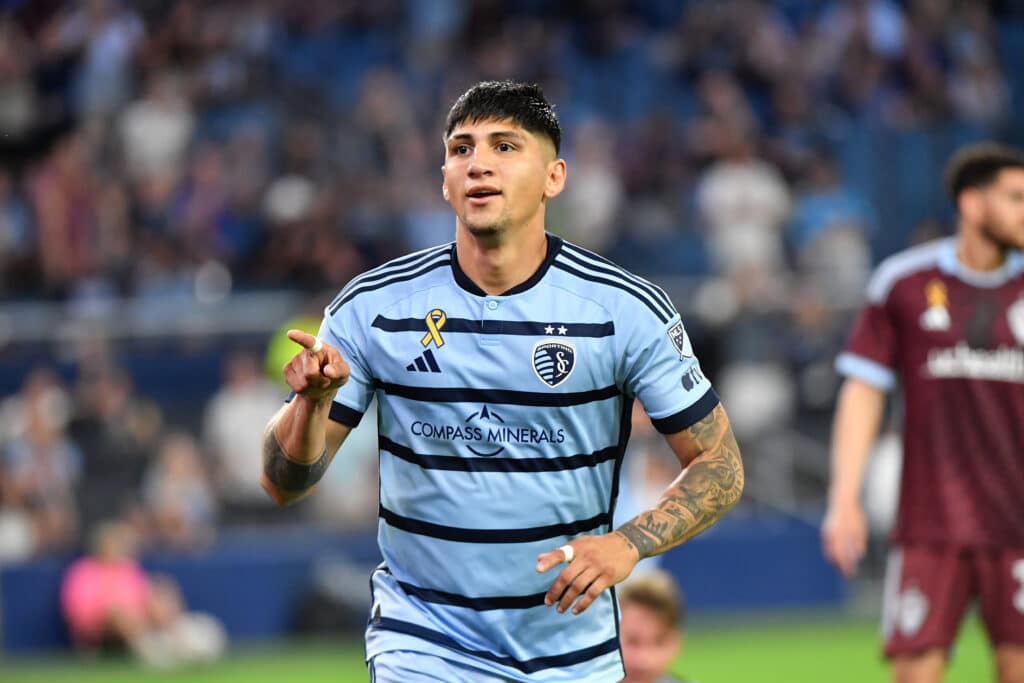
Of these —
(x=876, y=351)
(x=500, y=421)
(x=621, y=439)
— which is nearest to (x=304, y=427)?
(x=500, y=421)

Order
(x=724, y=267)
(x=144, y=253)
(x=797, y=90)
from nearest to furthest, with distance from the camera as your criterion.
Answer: (x=144, y=253)
(x=724, y=267)
(x=797, y=90)

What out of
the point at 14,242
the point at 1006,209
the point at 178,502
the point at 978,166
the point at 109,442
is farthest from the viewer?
the point at 14,242

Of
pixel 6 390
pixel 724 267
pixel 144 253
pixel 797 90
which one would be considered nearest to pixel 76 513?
pixel 6 390

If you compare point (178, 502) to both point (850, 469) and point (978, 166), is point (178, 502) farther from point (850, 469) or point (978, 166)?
point (978, 166)

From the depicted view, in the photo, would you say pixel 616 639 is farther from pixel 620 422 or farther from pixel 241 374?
pixel 241 374

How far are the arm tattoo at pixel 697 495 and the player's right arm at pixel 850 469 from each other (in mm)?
2130

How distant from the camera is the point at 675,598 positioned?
589 centimetres

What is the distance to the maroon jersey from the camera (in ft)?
21.5

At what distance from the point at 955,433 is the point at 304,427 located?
3.21 meters

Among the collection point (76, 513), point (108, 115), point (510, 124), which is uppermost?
point (108, 115)

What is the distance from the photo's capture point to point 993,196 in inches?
261

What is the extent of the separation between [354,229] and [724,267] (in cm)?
330

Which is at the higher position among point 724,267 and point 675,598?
point 724,267

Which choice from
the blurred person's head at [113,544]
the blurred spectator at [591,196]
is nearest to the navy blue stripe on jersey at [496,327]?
the blurred person's head at [113,544]
